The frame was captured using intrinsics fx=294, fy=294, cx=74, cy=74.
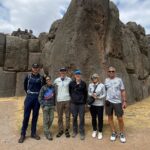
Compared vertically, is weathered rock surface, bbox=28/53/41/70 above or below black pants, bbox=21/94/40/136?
above

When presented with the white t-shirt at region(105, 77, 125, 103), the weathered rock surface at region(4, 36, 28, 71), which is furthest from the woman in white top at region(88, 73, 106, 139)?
the weathered rock surface at region(4, 36, 28, 71)

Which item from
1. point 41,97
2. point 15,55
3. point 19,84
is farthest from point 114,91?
point 15,55

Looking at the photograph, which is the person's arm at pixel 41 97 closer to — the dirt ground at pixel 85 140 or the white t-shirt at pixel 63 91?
Result: the white t-shirt at pixel 63 91

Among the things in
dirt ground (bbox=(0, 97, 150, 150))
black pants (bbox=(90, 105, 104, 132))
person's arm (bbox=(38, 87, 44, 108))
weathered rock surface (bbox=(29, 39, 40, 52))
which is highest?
weathered rock surface (bbox=(29, 39, 40, 52))

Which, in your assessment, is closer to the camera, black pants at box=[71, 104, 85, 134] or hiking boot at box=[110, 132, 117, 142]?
Answer: hiking boot at box=[110, 132, 117, 142]

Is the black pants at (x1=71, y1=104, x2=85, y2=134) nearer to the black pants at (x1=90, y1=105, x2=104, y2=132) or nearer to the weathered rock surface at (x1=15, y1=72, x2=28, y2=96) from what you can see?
the black pants at (x1=90, y1=105, x2=104, y2=132)

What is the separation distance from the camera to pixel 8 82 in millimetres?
19750

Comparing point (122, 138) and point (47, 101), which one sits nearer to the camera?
point (122, 138)

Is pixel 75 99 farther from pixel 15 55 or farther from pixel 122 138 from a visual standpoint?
pixel 15 55

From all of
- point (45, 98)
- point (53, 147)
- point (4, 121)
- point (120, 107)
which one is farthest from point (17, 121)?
point (120, 107)

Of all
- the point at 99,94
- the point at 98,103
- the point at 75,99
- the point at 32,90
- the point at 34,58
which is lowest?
the point at 98,103

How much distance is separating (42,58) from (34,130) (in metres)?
11.6

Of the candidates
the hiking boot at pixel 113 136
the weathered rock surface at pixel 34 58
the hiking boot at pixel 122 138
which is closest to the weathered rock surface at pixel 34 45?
the weathered rock surface at pixel 34 58

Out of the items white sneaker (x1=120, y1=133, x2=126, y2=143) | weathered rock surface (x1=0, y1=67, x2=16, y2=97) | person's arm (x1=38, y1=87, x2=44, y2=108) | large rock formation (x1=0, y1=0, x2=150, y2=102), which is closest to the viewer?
white sneaker (x1=120, y1=133, x2=126, y2=143)
